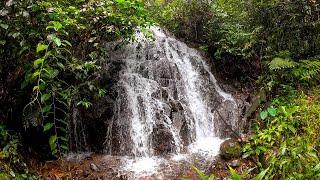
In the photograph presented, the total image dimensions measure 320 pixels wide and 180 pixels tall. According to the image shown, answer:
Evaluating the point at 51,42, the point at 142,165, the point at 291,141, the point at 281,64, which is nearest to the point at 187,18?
the point at 281,64

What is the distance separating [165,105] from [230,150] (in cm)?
220

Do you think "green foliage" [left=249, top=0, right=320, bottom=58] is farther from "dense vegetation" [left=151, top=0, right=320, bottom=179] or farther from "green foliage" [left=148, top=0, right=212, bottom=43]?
"green foliage" [left=148, top=0, right=212, bottom=43]

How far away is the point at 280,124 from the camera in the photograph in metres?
6.15

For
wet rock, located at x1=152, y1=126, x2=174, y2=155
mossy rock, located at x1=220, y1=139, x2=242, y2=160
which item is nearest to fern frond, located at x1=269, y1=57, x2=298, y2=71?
mossy rock, located at x1=220, y1=139, x2=242, y2=160

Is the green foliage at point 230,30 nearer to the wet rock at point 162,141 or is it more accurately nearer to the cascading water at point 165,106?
the cascading water at point 165,106

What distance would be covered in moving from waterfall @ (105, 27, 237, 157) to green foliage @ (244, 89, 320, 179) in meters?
1.47

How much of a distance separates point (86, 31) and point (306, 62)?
4.76 meters

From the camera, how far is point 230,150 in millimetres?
6598

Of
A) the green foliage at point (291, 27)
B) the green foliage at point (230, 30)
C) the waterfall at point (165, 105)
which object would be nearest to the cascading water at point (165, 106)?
the waterfall at point (165, 105)

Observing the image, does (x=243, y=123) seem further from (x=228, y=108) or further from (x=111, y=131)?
(x=111, y=131)

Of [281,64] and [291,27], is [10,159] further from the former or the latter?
[291,27]

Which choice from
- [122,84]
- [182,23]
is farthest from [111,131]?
[182,23]

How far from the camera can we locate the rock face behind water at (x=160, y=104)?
295 inches

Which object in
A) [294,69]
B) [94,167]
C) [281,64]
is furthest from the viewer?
[294,69]
